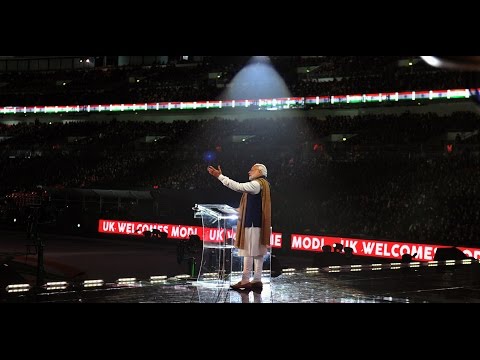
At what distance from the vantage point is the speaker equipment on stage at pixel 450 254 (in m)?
15.9

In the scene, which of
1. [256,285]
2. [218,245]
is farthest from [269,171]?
[256,285]

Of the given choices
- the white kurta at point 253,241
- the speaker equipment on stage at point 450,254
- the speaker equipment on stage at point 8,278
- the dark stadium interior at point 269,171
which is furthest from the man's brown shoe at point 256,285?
the speaker equipment on stage at point 450,254

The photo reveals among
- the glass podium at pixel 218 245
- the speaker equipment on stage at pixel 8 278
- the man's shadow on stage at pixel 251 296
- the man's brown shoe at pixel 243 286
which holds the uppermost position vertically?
the glass podium at pixel 218 245

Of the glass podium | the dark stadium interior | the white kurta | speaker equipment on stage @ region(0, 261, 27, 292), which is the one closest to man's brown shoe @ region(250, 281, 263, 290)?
the dark stadium interior

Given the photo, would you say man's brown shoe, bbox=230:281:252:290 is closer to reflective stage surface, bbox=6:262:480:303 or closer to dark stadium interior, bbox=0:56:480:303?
reflective stage surface, bbox=6:262:480:303

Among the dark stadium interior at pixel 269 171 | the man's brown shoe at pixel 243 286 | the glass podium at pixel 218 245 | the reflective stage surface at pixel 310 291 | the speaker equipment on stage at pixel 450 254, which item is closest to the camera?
the reflective stage surface at pixel 310 291

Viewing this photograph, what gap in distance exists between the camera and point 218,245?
1003 centimetres

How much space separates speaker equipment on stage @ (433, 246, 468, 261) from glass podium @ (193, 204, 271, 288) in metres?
6.77

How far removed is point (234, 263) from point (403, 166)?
18.9 m

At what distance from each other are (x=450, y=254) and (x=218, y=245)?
7.76 metres

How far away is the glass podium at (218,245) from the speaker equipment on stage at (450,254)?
6774 mm

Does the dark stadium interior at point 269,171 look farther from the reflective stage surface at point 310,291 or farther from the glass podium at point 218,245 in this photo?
the glass podium at point 218,245
